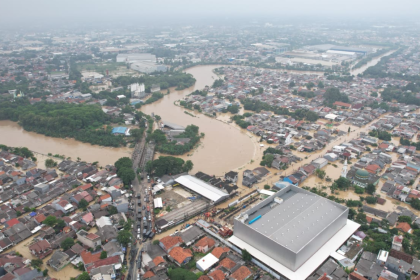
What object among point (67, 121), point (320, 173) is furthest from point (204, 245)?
point (67, 121)

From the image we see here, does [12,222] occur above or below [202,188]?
below

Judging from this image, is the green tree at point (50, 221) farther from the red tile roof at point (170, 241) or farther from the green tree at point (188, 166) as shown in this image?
the green tree at point (188, 166)

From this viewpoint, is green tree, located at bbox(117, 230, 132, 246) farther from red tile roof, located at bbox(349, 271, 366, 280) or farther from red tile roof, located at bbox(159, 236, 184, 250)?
red tile roof, located at bbox(349, 271, 366, 280)

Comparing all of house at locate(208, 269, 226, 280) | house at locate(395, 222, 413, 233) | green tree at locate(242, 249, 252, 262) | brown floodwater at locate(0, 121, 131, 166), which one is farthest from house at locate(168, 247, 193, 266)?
brown floodwater at locate(0, 121, 131, 166)

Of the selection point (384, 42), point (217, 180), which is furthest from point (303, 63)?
point (217, 180)

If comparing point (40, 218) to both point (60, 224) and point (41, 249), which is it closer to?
point (60, 224)

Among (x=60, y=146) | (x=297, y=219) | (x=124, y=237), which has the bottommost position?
(x=60, y=146)

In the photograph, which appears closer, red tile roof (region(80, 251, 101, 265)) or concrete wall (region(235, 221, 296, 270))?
concrete wall (region(235, 221, 296, 270))
